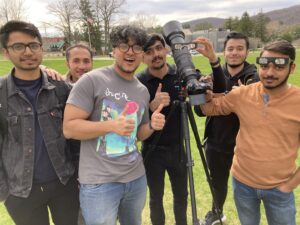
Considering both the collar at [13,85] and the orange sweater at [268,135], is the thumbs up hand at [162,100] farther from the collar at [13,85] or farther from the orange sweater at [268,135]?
the collar at [13,85]

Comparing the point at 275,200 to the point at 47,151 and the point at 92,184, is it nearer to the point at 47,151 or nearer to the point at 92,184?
the point at 92,184

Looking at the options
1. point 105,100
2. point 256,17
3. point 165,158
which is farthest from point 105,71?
point 256,17

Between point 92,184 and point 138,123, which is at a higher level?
point 138,123

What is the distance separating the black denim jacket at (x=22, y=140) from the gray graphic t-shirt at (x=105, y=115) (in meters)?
0.29

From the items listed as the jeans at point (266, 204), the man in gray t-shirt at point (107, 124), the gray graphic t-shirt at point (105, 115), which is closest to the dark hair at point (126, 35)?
the man in gray t-shirt at point (107, 124)

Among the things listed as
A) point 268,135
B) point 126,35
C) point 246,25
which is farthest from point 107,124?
point 246,25

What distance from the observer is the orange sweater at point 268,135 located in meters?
2.17

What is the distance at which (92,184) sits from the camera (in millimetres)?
2020

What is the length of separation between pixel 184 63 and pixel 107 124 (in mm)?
864

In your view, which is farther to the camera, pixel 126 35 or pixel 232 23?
pixel 232 23

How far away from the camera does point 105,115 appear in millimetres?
2033

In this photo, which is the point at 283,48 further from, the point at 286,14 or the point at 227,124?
the point at 286,14

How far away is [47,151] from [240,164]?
58.1 inches

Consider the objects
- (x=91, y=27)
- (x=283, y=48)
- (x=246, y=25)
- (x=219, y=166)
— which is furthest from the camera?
(x=246, y=25)
